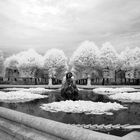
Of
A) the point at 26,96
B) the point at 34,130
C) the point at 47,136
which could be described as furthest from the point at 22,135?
the point at 26,96

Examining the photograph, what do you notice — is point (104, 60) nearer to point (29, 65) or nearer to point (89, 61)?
point (89, 61)

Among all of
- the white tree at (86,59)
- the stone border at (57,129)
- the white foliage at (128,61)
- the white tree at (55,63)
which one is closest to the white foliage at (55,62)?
the white tree at (55,63)

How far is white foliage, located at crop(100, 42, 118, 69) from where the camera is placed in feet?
167

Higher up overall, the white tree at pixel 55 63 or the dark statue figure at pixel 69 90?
the white tree at pixel 55 63

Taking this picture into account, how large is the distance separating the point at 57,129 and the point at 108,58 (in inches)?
1887

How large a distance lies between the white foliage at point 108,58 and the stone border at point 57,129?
46593mm

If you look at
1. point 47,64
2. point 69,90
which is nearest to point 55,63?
point 47,64

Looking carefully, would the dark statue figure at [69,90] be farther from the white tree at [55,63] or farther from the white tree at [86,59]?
the white tree at [55,63]

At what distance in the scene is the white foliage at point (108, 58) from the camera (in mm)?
50759

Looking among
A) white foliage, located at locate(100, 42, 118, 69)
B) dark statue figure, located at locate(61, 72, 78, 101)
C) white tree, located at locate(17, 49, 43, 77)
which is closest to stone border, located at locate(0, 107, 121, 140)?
dark statue figure, located at locate(61, 72, 78, 101)

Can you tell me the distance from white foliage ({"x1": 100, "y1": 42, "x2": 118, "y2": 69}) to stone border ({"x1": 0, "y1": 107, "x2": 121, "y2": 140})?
4659cm

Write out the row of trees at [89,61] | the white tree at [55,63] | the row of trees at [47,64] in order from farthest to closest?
the row of trees at [47,64]
the white tree at [55,63]
the row of trees at [89,61]

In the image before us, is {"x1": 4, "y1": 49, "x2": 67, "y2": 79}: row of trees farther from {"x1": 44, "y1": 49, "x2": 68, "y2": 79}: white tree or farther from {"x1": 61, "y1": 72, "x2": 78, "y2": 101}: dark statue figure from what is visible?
{"x1": 61, "y1": 72, "x2": 78, "y2": 101}: dark statue figure

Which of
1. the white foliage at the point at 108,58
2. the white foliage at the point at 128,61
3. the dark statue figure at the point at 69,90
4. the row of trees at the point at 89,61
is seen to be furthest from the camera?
the white foliage at the point at 128,61
